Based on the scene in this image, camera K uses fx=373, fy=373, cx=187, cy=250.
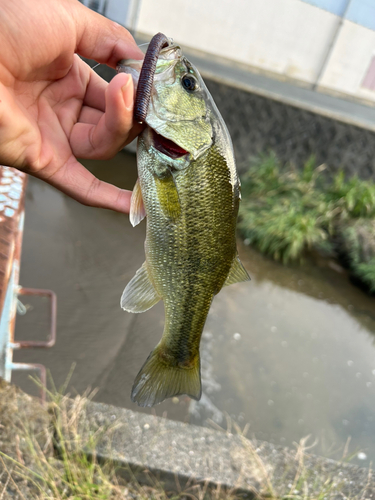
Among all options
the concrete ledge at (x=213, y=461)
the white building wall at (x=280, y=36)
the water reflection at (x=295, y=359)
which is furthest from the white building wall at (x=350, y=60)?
the concrete ledge at (x=213, y=461)

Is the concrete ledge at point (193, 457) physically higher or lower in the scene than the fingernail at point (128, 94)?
lower

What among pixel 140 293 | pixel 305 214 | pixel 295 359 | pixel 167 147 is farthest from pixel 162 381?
pixel 305 214

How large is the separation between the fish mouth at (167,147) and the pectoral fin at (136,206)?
0.16 metres

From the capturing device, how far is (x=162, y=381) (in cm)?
146

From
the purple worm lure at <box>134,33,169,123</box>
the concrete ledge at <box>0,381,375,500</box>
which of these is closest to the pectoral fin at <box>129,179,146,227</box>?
the purple worm lure at <box>134,33,169,123</box>

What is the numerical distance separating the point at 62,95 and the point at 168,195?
0.76m

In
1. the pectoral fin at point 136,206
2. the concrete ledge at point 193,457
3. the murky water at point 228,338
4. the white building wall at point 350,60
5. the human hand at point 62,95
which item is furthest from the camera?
the white building wall at point 350,60

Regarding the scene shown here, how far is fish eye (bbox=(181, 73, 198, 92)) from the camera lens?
4.23ft

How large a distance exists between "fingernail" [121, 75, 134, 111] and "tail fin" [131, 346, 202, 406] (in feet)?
3.01

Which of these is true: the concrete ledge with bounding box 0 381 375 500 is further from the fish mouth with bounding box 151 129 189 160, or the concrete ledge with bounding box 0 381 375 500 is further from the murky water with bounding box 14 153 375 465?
the fish mouth with bounding box 151 129 189 160

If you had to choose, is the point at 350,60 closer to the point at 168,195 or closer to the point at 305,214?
the point at 305,214

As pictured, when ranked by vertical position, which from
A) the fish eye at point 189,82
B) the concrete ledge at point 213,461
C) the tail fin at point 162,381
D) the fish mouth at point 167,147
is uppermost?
the fish eye at point 189,82

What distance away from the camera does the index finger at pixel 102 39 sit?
4.60 ft

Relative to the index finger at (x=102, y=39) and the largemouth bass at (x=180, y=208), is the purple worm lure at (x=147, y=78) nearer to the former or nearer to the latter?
the largemouth bass at (x=180, y=208)
